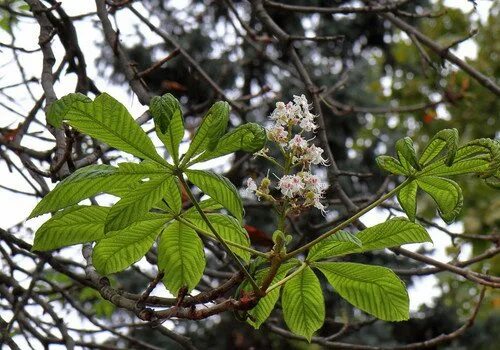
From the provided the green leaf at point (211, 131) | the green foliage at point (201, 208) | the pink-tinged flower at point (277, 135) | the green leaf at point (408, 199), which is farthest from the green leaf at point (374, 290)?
the green leaf at point (211, 131)

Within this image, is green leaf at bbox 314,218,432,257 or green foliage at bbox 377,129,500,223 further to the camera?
green leaf at bbox 314,218,432,257

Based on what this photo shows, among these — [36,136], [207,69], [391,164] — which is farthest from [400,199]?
[207,69]

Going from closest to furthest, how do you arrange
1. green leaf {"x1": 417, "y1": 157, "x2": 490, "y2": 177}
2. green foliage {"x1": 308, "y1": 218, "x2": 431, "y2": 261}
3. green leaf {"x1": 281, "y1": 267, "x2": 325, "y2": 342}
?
green leaf {"x1": 417, "y1": 157, "x2": 490, "y2": 177} → green foliage {"x1": 308, "y1": 218, "x2": 431, "y2": 261} → green leaf {"x1": 281, "y1": 267, "x2": 325, "y2": 342}

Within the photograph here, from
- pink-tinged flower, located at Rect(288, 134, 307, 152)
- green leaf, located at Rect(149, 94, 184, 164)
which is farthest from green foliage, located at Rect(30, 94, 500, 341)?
pink-tinged flower, located at Rect(288, 134, 307, 152)

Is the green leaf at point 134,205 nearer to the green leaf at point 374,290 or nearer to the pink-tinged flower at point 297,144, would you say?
the pink-tinged flower at point 297,144

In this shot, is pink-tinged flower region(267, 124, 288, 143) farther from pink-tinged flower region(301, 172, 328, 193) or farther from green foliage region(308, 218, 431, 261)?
green foliage region(308, 218, 431, 261)

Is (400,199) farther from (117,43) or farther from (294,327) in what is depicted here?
(117,43)

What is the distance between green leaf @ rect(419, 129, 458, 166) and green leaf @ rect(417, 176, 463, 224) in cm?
3

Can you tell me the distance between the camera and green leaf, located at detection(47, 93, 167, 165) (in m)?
1.12

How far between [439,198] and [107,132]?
573mm

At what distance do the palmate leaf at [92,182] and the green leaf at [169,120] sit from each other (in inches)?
1.8

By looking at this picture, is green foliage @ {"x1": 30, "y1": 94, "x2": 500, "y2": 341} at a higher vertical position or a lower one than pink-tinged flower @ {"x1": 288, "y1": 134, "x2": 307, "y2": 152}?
lower

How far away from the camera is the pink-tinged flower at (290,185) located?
1.19 meters

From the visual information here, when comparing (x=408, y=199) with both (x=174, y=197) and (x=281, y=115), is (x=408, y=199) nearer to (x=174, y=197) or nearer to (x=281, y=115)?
(x=281, y=115)
